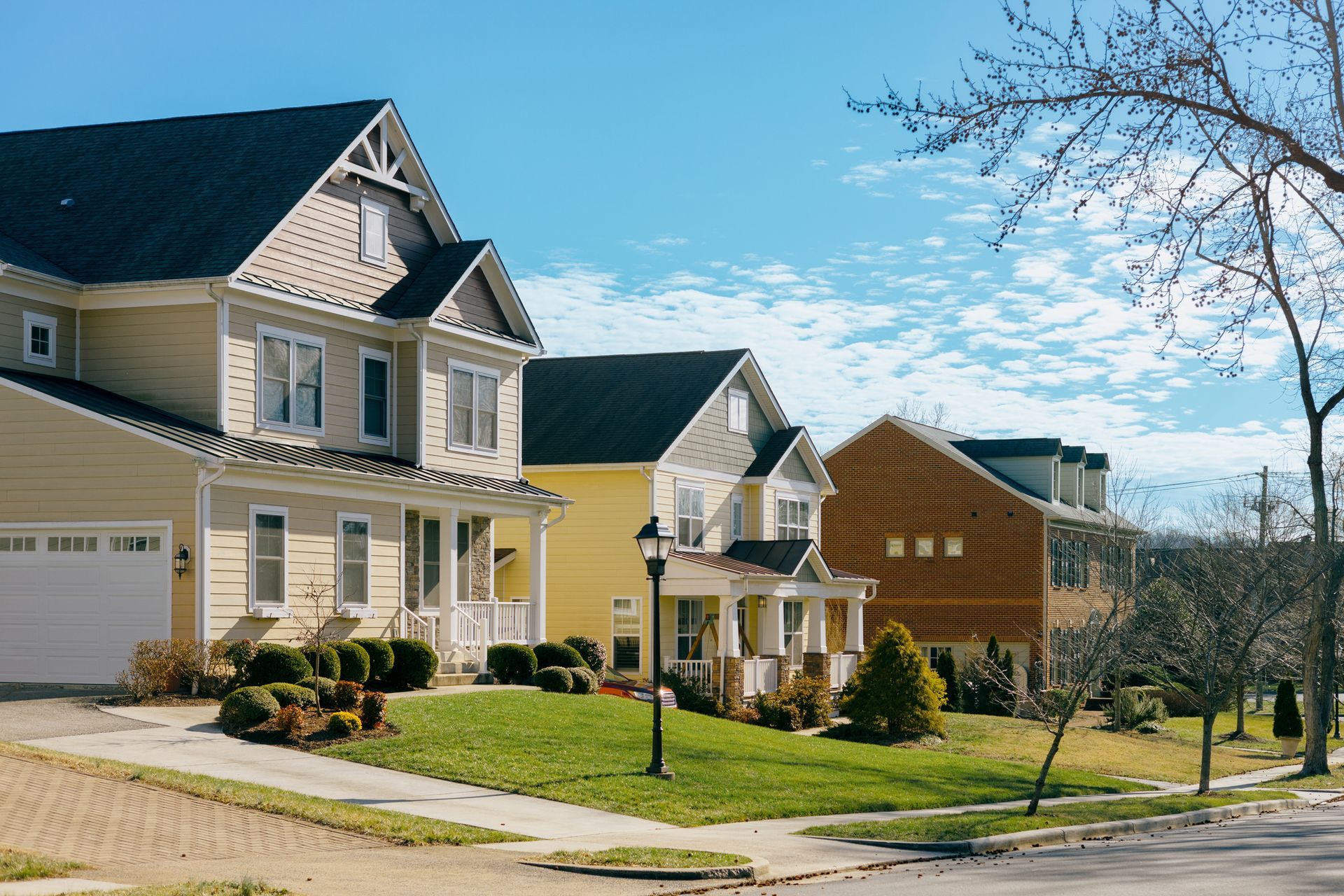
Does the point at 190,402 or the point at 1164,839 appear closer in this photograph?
the point at 1164,839

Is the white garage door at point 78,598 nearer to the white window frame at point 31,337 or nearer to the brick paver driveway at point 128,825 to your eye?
the white window frame at point 31,337

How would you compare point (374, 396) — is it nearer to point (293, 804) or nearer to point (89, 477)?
point (89, 477)

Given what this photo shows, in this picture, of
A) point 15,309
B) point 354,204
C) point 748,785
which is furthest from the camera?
point 354,204

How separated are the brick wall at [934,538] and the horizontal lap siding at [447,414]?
873 inches

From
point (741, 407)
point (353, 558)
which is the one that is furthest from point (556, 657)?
point (741, 407)

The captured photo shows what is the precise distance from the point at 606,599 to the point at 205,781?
71.0ft

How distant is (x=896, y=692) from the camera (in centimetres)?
3195

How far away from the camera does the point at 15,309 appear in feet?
81.4

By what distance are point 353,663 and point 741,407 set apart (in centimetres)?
1988

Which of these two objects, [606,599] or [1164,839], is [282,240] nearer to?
[606,599]

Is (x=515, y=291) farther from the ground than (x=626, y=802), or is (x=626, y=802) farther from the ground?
(x=515, y=291)

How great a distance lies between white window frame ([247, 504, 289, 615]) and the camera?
2364cm

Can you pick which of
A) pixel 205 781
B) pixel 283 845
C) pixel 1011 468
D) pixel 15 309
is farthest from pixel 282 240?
pixel 1011 468

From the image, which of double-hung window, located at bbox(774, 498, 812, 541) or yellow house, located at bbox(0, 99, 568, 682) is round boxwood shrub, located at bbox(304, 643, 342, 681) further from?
double-hung window, located at bbox(774, 498, 812, 541)
